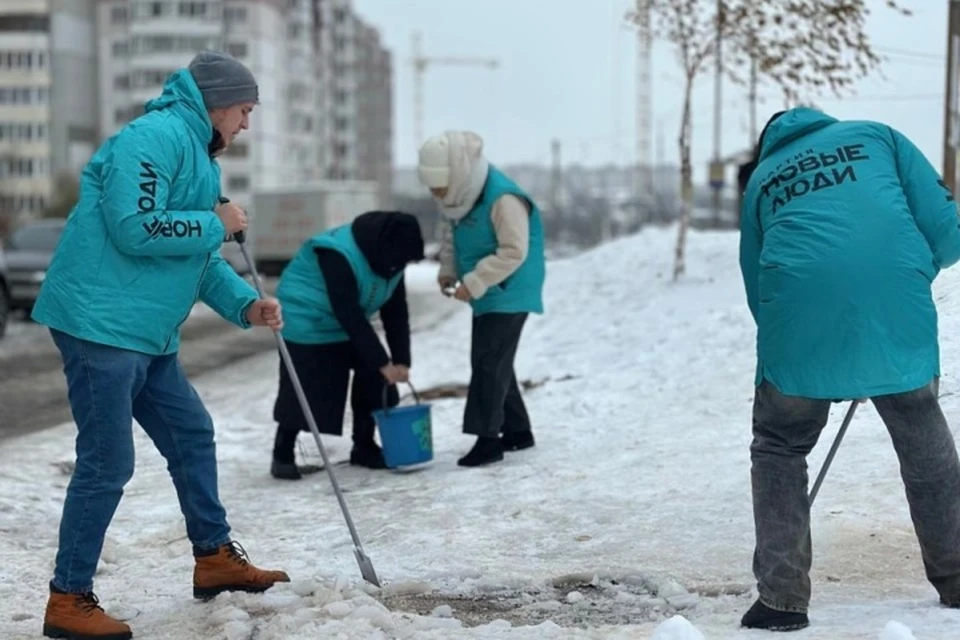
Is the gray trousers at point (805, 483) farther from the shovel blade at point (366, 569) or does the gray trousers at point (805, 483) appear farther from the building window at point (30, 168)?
the building window at point (30, 168)

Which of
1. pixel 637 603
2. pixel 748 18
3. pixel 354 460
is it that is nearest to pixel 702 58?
pixel 748 18

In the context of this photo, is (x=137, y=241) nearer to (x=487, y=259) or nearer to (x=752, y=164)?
(x=752, y=164)

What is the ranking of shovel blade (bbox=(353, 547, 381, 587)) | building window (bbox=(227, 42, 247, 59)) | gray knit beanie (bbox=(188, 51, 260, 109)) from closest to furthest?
gray knit beanie (bbox=(188, 51, 260, 109)), shovel blade (bbox=(353, 547, 381, 587)), building window (bbox=(227, 42, 247, 59))

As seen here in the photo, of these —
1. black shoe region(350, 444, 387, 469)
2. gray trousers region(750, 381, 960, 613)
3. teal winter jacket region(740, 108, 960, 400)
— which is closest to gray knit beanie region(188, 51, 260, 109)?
teal winter jacket region(740, 108, 960, 400)

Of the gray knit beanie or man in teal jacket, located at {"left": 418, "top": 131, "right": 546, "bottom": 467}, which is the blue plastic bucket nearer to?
man in teal jacket, located at {"left": 418, "top": 131, "right": 546, "bottom": 467}

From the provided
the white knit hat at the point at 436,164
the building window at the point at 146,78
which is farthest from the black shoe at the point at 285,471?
the building window at the point at 146,78

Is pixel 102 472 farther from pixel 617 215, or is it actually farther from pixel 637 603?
pixel 617 215

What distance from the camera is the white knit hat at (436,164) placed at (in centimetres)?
689

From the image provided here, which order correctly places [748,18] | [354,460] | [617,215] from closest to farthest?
1. [354,460]
2. [748,18]
3. [617,215]

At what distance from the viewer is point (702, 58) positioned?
50.0 feet

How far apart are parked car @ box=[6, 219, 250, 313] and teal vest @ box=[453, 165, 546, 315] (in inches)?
437

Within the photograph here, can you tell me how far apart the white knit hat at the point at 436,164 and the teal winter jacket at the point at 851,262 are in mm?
A: 3025

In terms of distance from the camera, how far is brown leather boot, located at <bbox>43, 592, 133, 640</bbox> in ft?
13.5

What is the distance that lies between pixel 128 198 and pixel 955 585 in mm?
2809
